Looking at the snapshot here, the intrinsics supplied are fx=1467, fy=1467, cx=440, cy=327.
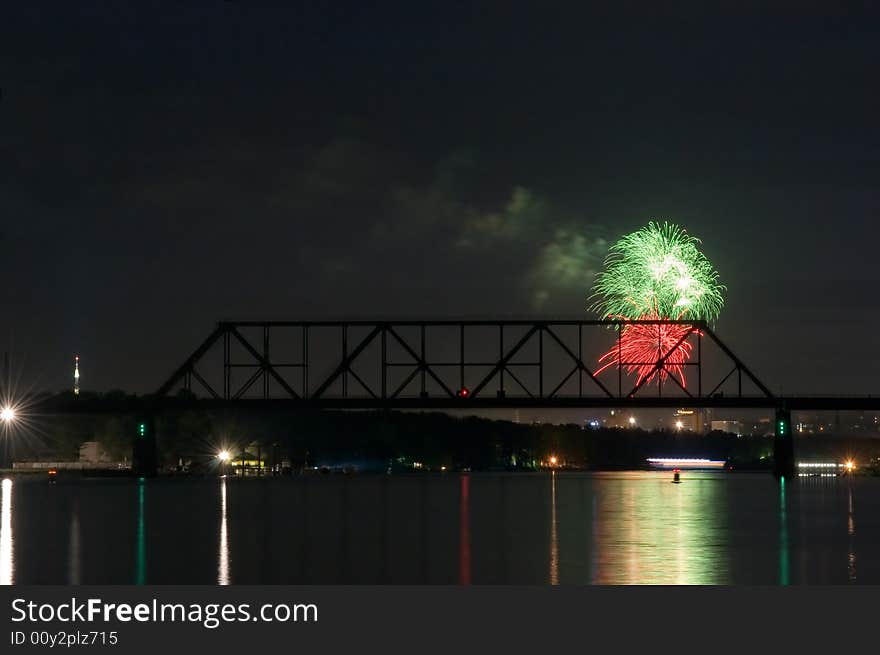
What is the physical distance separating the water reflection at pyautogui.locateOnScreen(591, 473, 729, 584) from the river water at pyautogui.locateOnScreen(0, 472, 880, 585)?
0.09 m

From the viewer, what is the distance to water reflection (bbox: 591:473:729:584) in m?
45.6

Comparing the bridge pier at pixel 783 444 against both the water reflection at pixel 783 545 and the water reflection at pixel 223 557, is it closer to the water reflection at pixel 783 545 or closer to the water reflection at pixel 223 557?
the water reflection at pixel 783 545

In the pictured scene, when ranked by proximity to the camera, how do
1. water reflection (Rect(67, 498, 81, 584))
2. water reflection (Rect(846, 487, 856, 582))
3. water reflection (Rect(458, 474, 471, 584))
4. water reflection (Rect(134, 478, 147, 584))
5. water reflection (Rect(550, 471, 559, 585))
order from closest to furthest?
water reflection (Rect(550, 471, 559, 585)) → water reflection (Rect(458, 474, 471, 584)) → water reflection (Rect(134, 478, 147, 584)) → water reflection (Rect(67, 498, 81, 584)) → water reflection (Rect(846, 487, 856, 582))

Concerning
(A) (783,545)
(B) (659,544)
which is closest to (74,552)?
(B) (659,544)

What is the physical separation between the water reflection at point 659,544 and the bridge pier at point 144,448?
78.2 m

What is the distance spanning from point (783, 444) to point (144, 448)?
239ft

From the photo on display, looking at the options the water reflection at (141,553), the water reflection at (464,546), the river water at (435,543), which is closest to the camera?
the water reflection at (464,546)

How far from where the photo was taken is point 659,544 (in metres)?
58.8

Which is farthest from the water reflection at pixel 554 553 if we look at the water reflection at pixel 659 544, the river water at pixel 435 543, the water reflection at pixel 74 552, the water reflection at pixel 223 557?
the water reflection at pixel 74 552

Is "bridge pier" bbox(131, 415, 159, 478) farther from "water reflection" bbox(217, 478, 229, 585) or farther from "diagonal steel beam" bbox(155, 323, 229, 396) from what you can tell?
"water reflection" bbox(217, 478, 229, 585)

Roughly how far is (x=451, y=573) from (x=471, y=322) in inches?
4384

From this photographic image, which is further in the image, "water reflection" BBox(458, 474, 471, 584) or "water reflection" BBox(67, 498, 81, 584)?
"water reflection" BBox(67, 498, 81, 584)

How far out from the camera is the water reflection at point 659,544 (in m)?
45.6

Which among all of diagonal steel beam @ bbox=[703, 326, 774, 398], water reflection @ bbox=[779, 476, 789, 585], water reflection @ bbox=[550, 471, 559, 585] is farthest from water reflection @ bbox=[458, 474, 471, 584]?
diagonal steel beam @ bbox=[703, 326, 774, 398]
